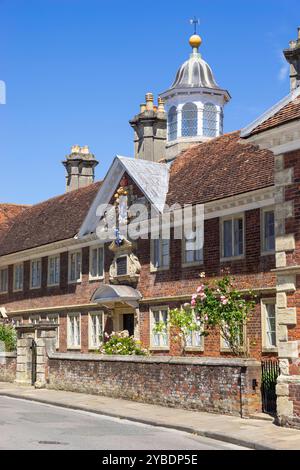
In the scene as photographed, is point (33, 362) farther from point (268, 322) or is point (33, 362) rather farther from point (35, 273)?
point (268, 322)

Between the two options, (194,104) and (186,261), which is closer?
(186,261)

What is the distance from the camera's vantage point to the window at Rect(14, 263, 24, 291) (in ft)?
122

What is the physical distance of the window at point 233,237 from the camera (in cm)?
2275

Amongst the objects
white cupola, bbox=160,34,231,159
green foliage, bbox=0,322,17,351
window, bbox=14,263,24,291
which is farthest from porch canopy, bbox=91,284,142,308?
window, bbox=14,263,24,291

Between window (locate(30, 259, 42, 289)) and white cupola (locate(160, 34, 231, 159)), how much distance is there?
27.5 feet

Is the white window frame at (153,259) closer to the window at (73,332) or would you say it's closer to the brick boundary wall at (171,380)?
the brick boundary wall at (171,380)

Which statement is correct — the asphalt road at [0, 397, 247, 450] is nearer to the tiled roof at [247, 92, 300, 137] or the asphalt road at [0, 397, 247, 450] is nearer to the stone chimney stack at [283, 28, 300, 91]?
the tiled roof at [247, 92, 300, 137]

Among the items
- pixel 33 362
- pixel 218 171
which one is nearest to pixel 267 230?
pixel 218 171

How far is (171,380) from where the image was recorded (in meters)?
19.1

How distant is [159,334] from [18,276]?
514 inches

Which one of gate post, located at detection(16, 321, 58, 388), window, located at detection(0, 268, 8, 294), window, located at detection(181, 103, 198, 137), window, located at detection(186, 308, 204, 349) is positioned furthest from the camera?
window, located at detection(0, 268, 8, 294)

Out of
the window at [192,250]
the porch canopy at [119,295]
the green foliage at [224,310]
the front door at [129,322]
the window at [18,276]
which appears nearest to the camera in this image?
the green foliage at [224,310]

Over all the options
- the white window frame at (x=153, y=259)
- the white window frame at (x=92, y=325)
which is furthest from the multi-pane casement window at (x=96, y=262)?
the white window frame at (x=153, y=259)

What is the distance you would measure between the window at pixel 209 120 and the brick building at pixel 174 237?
64 mm
